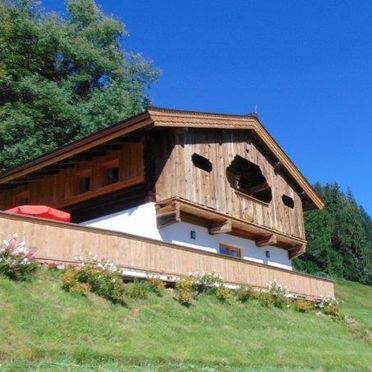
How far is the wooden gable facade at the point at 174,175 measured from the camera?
799 inches

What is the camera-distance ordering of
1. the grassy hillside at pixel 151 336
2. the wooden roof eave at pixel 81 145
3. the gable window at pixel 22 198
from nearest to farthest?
the grassy hillside at pixel 151 336 < the wooden roof eave at pixel 81 145 < the gable window at pixel 22 198

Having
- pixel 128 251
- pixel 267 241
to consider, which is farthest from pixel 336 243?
pixel 128 251

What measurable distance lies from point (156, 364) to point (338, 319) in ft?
42.9

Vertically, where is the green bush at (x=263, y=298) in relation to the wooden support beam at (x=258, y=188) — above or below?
below

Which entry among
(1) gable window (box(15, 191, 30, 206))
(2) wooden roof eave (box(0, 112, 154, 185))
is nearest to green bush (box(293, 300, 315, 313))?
(2) wooden roof eave (box(0, 112, 154, 185))

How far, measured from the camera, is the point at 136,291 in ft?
47.1

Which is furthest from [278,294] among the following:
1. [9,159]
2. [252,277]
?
[9,159]

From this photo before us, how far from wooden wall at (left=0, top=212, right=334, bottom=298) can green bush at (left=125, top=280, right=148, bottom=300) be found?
26.4 inches

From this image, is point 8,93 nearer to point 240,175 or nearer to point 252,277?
point 240,175

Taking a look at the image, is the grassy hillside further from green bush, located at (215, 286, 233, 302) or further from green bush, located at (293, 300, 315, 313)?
green bush, located at (293, 300, 315, 313)

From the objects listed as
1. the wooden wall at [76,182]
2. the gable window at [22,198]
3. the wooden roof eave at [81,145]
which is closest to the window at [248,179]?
the wooden wall at [76,182]

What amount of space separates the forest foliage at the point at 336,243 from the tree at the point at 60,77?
1893 centimetres

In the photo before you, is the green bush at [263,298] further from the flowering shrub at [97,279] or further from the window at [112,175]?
the window at [112,175]

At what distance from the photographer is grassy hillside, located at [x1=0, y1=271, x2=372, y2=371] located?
32.9ft
